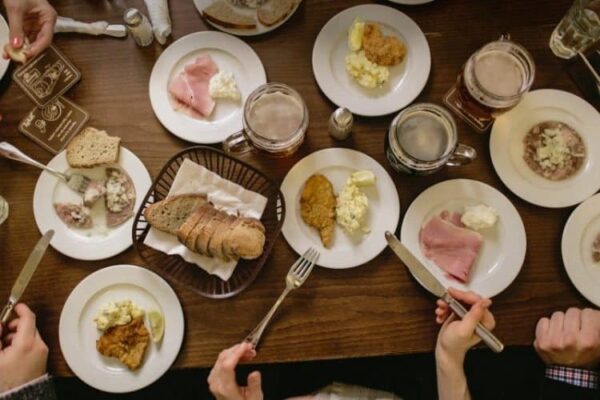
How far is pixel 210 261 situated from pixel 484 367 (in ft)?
3.82

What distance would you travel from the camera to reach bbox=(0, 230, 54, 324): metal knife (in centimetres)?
142

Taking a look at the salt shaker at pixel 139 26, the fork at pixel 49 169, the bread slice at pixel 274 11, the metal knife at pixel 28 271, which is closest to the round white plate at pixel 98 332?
the metal knife at pixel 28 271

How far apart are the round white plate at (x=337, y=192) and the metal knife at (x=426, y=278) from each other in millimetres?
47

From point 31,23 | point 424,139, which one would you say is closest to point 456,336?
point 424,139

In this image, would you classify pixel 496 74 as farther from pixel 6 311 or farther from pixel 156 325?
pixel 6 311

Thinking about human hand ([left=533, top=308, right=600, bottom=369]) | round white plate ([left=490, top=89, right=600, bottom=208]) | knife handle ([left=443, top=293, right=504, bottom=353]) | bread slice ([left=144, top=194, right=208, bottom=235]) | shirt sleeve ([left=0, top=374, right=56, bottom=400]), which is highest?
round white plate ([left=490, top=89, right=600, bottom=208])

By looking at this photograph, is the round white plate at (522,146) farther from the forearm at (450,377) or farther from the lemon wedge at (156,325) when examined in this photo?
the lemon wedge at (156,325)

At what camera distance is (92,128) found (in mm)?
1503

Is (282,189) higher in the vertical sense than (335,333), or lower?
higher

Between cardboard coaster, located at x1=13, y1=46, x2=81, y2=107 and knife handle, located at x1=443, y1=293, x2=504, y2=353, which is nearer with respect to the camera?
knife handle, located at x1=443, y1=293, x2=504, y2=353

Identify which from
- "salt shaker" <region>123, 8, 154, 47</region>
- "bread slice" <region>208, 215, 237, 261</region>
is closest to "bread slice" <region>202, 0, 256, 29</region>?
"salt shaker" <region>123, 8, 154, 47</region>

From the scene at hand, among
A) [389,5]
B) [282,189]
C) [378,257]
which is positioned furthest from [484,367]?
[389,5]

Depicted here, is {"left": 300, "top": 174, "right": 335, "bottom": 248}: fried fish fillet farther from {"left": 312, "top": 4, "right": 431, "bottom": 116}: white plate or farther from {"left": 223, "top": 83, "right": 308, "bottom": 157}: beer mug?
{"left": 312, "top": 4, "right": 431, "bottom": 116}: white plate

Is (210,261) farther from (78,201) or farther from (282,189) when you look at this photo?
(78,201)
